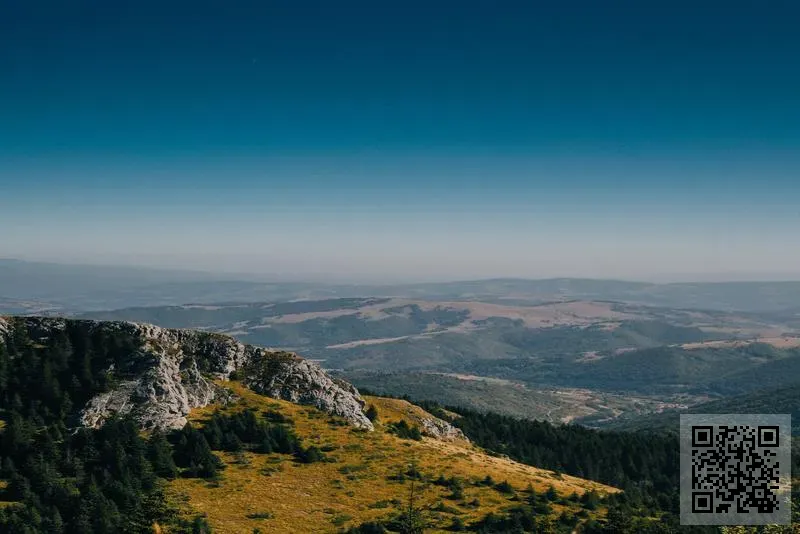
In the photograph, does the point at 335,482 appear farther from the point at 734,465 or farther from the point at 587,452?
the point at 587,452

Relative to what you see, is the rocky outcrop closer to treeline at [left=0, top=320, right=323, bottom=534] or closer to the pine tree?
treeline at [left=0, top=320, right=323, bottom=534]

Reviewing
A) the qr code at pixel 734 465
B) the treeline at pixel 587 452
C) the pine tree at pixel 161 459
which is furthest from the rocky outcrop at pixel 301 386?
the qr code at pixel 734 465

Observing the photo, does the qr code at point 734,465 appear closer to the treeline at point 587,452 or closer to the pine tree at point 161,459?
the pine tree at point 161,459

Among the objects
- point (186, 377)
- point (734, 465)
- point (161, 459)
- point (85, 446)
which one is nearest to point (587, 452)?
point (186, 377)

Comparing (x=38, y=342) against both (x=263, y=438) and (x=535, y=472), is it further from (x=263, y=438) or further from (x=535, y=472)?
(x=535, y=472)

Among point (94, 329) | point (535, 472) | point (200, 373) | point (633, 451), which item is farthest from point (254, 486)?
point (633, 451)

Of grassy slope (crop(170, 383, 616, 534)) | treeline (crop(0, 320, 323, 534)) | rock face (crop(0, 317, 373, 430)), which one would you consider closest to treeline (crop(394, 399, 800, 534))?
grassy slope (crop(170, 383, 616, 534))

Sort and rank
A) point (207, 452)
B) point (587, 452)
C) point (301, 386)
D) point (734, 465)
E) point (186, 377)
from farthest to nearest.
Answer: point (587, 452)
point (301, 386)
point (186, 377)
point (207, 452)
point (734, 465)
